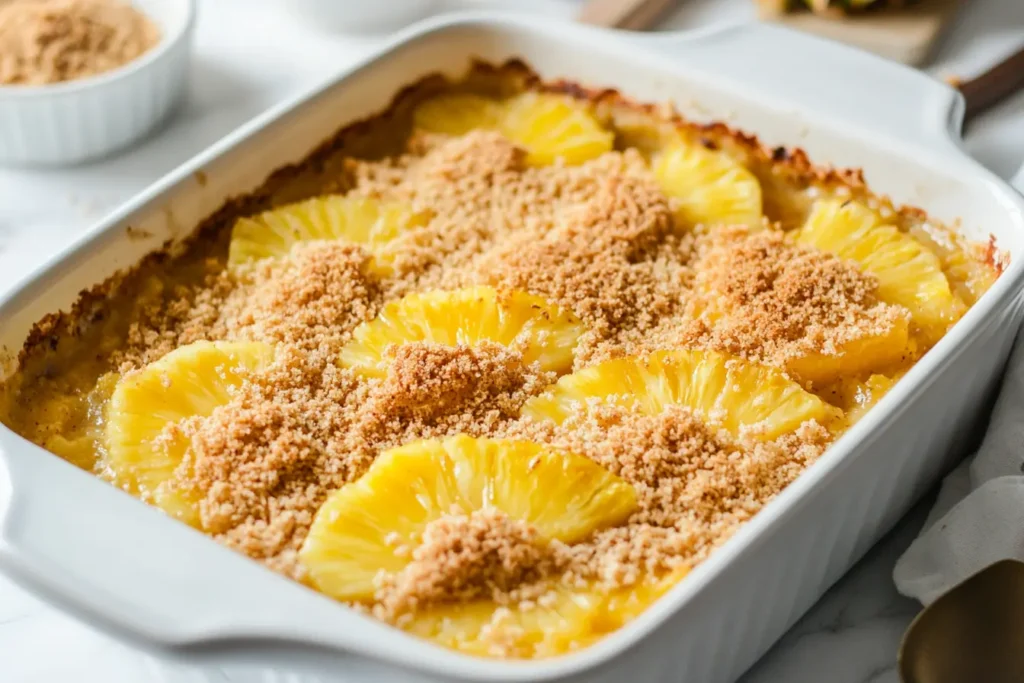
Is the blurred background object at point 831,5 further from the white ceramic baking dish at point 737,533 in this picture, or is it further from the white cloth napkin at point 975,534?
the white cloth napkin at point 975,534

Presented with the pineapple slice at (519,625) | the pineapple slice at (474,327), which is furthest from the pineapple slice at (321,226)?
the pineapple slice at (519,625)

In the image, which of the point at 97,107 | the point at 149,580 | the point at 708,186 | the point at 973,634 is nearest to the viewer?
the point at 149,580

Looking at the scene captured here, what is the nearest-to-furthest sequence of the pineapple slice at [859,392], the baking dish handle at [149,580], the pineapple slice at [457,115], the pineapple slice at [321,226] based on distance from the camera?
the baking dish handle at [149,580], the pineapple slice at [859,392], the pineapple slice at [321,226], the pineapple slice at [457,115]

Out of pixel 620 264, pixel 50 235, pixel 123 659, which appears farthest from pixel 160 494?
pixel 50 235

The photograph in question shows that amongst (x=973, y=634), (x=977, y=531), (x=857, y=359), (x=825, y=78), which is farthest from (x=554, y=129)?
(x=973, y=634)

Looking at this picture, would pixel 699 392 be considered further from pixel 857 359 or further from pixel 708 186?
pixel 708 186

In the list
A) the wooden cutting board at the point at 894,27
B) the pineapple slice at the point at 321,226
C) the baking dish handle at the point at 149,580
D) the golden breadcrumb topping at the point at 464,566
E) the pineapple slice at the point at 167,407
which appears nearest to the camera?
the baking dish handle at the point at 149,580
